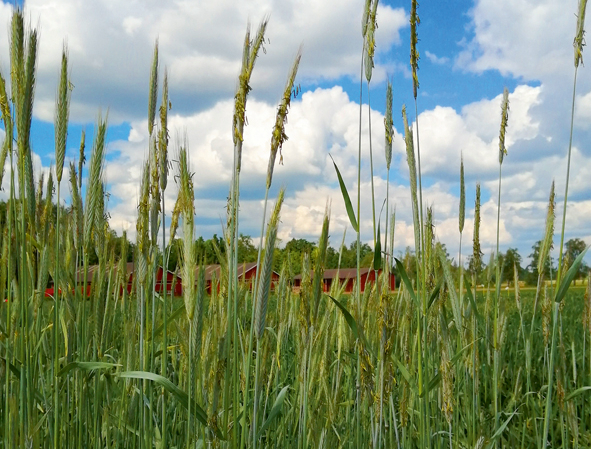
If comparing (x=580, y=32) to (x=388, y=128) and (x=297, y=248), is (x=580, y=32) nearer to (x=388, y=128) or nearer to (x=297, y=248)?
(x=388, y=128)

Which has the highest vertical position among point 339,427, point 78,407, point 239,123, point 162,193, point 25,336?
point 239,123

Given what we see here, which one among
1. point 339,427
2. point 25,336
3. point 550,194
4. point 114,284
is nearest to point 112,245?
point 114,284

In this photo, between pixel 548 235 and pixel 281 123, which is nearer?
pixel 281 123

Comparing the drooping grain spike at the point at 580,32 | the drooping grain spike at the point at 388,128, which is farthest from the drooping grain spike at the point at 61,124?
the drooping grain spike at the point at 580,32

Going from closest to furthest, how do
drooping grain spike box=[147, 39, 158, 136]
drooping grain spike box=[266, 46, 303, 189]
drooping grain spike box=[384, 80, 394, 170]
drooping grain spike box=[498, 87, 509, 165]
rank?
drooping grain spike box=[266, 46, 303, 189]
drooping grain spike box=[147, 39, 158, 136]
drooping grain spike box=[384, 80, 394, 170]
drooping grain spike box=[498, 87, 509, 165]

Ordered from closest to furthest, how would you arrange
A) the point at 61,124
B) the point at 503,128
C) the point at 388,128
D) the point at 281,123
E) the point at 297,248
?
1. the point at 281,123
2. the point at 61,124
3. the point at 388,128
4. the point at 503,128
5. the point at 297,248

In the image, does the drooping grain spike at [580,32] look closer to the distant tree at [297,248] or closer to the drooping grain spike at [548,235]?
the drooping grain spike at [548,235]

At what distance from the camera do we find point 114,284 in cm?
212

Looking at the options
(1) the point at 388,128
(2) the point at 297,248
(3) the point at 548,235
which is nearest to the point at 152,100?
(1) the point at 388,128

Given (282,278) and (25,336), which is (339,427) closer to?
(282,278)

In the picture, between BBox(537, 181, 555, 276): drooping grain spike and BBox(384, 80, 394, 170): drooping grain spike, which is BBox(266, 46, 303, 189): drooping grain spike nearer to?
BBox(384, 80, 394, 170): drooping grain spike

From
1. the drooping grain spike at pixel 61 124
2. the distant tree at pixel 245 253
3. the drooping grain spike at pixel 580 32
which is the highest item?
the drooping grain spike at pixel 580 32

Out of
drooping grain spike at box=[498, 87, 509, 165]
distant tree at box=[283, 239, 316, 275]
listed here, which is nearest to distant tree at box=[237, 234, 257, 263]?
distant tree at box=[283, 239, 316, 275]

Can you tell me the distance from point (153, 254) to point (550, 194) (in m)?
1.48
